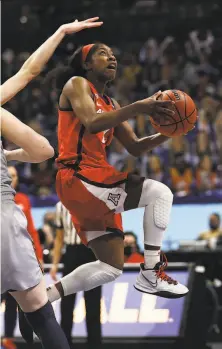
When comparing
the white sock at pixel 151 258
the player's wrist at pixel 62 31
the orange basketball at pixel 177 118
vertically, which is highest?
the player's wrist at pixel 62 31

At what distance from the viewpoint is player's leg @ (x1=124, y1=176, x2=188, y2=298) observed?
5.15 metres

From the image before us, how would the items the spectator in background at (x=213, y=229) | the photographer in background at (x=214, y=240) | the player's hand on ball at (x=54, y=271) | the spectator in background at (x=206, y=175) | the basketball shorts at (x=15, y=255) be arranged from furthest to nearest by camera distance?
the spectator in background at (x=206, y=175)
the spectator in background at (x=213, y=229)
the photographer in background at (x=214, y=240)
the player's hand on ball at (x=54, y=271)
the basketball shorts at (x=15, y=255)

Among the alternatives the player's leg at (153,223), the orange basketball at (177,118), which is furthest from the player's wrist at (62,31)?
the player's leg at (153,223)

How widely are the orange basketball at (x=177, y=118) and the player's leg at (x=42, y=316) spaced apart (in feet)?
4.68

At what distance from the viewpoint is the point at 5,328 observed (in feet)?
24.4

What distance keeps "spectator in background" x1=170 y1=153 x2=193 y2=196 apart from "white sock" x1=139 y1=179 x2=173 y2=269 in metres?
6.52

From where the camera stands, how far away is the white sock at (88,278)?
5180 millimetres

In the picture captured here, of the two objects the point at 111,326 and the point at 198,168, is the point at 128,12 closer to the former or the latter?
the point at 198,168

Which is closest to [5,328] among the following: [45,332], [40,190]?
[45,332]

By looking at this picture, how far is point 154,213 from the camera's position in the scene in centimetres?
515

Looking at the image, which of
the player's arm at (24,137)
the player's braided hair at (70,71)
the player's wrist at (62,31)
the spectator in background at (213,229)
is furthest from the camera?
the spectator in background at (213,229)

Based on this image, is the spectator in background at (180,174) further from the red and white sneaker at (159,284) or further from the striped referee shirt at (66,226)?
the red and white sneaker at (159,284)

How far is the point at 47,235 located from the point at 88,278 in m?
4.79

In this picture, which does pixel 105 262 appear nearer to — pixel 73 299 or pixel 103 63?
pixel 103 63
